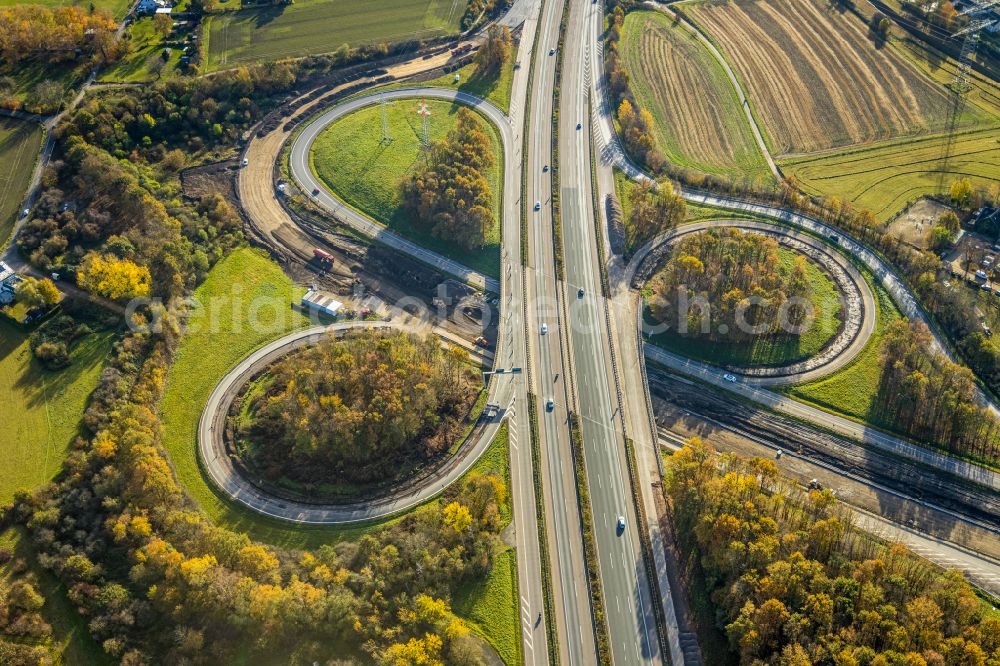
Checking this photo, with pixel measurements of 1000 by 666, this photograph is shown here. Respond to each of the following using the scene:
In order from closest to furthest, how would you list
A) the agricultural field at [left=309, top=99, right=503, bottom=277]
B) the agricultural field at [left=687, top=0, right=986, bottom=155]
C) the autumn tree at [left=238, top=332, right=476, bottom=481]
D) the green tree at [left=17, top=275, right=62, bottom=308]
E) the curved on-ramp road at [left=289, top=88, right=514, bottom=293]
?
the autumn tree at [left=238, top=332, right=476, bottom=481], the green tree at [left=17, top=275, right=62, bottom=308], the curved on-ramp road at [left=289, top=88, right=514, bottom=293], the agricultural field at [left=309, top=99, right=503, bottom=277], the agricultural field at [left=687, top=0, right=986, bottom=155]

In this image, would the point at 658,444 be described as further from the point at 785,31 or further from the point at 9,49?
the point at 9,49

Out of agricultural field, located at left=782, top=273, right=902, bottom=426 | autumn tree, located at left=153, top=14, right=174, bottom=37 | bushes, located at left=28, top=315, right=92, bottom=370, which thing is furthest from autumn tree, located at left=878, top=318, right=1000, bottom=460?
autumn tree, located at left=153, top=14, right=174, bottom=37

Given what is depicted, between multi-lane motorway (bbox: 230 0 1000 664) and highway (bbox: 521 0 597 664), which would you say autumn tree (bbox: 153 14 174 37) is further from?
highway (bbox: 521 0 597 664)

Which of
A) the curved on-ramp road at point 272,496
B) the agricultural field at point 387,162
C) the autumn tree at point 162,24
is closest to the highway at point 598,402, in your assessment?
the agricultural field at point 387,162

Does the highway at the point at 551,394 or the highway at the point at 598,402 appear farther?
the highway at the point at 551,394

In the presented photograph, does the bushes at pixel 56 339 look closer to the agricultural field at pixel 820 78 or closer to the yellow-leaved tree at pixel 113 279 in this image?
the yellow-leaved tree at pixel 113 279

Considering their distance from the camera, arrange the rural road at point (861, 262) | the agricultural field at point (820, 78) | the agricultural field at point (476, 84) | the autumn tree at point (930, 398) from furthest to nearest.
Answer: the agricultural field at point (476, 84)
the agricultural field at point (820, 78)
the autumn tree at point (930, 398)
the rural road at point (861, 262)

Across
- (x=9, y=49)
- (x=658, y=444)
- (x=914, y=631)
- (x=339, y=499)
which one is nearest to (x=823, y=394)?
(x=658, y=444)
